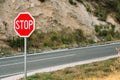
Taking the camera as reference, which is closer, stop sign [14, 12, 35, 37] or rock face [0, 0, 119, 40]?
stop sign [14, 12, 35, 37]

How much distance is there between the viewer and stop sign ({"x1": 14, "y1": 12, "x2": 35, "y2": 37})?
529 inches

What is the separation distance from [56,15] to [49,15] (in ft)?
4.05

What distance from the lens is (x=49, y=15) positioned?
4062 cm

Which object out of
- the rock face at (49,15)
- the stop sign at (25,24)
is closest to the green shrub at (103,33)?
the rock face at (49,15)

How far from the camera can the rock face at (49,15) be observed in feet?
119

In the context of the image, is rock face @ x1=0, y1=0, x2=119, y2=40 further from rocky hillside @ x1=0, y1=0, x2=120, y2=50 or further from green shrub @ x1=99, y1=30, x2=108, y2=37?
green shrub @ x1=99, y1=30, x2=108, y2=37

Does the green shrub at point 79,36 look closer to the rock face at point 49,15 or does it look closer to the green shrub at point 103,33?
the rock face at point 49,15

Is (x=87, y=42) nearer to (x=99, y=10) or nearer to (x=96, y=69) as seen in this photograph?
(x=99, y=10)

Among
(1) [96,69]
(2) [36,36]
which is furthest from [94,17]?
(1) [96,69]

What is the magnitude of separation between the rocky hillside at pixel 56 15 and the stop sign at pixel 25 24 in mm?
20745

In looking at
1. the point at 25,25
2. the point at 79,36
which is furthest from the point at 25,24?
the point at 79,36

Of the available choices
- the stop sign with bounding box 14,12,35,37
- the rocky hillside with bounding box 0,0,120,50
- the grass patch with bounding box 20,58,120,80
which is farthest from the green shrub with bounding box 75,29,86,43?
the stop sign with bounding box 14,12,35,37

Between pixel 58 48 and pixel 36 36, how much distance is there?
2178mm

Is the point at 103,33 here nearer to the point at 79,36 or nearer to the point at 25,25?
the point at 79,36
